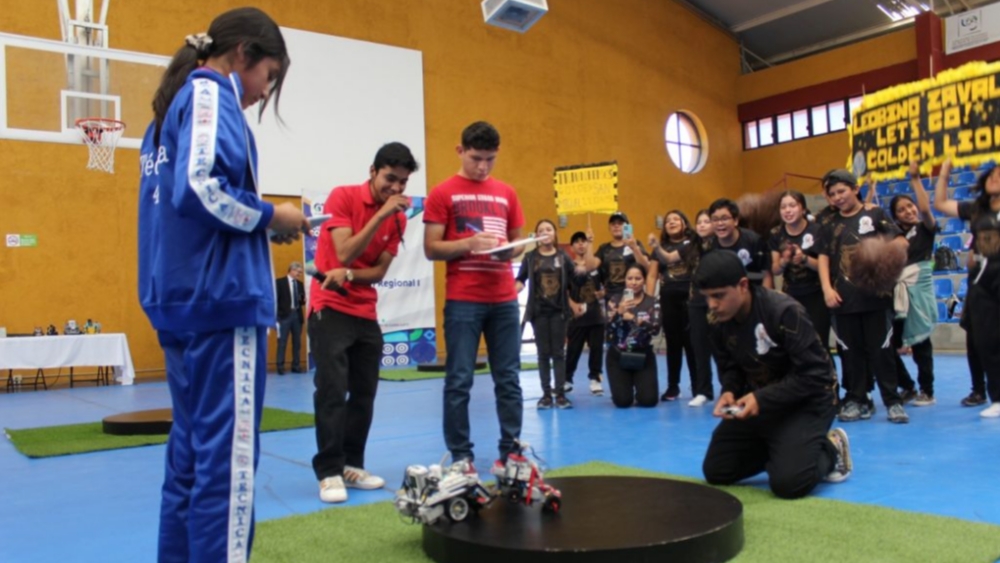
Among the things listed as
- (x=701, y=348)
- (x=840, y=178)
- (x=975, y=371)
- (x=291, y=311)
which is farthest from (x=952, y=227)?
(x=291, y=311)

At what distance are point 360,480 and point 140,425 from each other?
2.74 metres

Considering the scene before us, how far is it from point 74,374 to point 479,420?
25.9ft

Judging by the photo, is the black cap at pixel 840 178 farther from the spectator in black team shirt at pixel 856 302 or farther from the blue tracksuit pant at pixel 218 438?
the blue tracksuit pant at pixel 218 438

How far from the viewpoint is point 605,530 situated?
2.49 metres

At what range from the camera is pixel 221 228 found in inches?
70.9

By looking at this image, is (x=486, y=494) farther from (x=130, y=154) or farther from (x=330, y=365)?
(x=130, y=154)

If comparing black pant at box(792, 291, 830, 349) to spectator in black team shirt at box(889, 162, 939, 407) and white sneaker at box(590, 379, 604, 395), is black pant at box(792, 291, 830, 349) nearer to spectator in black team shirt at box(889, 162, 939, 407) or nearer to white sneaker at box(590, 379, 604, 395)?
spectator in black team shirt at box(889, 162, 939, 407)

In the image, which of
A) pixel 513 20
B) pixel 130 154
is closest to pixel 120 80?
pixel 130 154

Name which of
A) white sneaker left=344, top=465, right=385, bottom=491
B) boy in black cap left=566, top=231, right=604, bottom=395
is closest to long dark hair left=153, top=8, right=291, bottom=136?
white sneaker left=344, top=465, right=385, bottom=491

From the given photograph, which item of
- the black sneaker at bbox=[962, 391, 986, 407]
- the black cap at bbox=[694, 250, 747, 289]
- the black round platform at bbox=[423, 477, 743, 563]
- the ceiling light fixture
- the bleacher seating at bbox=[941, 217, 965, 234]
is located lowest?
the black sneaker at bbox=[962, 391, 986, 407]

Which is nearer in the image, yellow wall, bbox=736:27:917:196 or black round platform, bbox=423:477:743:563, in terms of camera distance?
black round platform, bbox=423:477:743:563

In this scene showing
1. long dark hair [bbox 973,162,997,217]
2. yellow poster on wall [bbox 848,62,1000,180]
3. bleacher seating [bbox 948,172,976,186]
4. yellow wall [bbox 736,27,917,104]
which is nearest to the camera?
long dark hair [bbox 973,162,997,217]

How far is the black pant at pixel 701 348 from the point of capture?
652 centimetres

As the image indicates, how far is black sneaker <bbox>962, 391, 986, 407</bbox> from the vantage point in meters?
5.96
